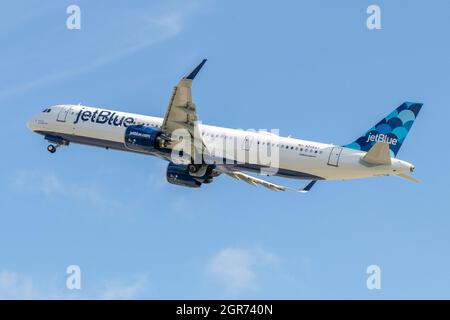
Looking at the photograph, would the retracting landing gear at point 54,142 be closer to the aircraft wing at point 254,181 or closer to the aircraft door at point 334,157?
the aircraft wing at point 254,181

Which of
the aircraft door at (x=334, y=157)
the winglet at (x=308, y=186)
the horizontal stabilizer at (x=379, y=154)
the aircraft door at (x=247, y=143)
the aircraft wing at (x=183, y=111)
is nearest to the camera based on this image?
the aircraft wing at (x=183, y=111)

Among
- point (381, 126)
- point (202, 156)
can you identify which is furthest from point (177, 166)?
point (381, 126)

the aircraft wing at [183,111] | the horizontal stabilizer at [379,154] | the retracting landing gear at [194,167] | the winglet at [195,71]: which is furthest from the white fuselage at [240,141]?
the winglet at [195,71]

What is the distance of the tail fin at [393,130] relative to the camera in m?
56.8

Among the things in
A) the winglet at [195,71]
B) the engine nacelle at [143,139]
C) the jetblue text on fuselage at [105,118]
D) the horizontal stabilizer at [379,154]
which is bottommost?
the horizontal stabilizer at [379,154]

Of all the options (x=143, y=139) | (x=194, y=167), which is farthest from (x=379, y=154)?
(x=143, y=139)

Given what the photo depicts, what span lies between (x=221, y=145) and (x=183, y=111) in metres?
6.99

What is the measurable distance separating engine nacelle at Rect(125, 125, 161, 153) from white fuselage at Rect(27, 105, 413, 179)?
2246 mm

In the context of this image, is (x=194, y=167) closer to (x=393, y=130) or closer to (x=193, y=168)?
(x=193, y=168)

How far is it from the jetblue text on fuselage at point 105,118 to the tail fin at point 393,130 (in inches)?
623

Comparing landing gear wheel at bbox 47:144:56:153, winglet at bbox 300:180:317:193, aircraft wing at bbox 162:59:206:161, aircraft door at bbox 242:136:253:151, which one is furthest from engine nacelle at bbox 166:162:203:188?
landing gear wheel at bbox 47:144:56:153

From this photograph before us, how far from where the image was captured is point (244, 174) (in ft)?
209

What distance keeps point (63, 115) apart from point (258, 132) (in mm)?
14804

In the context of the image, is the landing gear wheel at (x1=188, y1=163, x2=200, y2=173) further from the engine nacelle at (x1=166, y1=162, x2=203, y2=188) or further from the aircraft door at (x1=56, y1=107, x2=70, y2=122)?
the aircraft door at (x1=56, y1=107, x2=70, y2=122)
